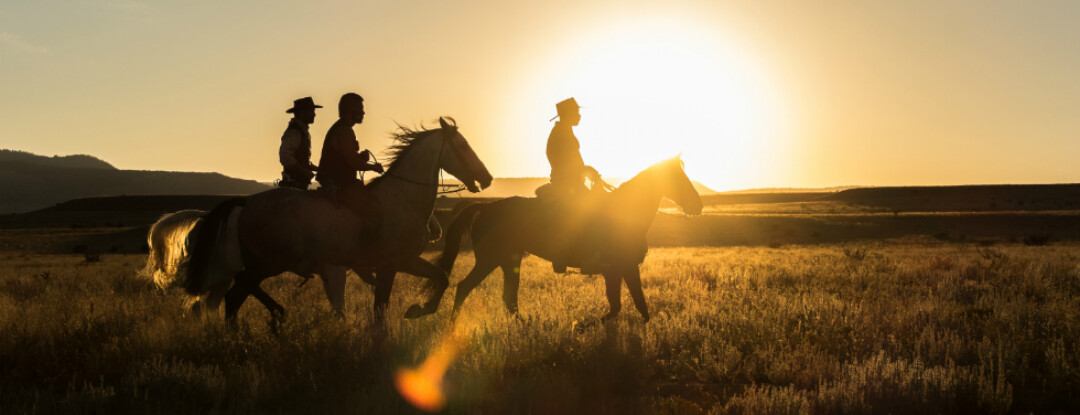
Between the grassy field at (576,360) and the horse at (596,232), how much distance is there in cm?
60

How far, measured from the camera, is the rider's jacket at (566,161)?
8.95 meters

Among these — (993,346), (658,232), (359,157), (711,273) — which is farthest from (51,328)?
(658,232)

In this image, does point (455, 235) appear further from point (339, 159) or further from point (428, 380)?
point (428, 380)

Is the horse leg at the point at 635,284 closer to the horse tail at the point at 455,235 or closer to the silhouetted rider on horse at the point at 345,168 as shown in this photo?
the horse tail at the point at 455,235

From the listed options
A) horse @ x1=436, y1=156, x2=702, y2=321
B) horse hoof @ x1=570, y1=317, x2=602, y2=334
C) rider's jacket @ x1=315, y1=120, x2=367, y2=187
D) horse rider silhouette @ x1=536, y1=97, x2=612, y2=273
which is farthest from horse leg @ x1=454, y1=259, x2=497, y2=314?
rider's jacket @ x1=315, y1=120, x2=367, y2=187

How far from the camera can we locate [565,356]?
716cm

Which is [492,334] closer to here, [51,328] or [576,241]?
[576,241]

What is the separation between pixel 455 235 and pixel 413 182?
1.58 metres

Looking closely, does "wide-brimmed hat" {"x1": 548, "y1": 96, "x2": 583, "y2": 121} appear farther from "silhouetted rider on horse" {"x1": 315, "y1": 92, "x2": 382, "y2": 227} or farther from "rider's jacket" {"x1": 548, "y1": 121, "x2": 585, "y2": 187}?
"silhouetted rider on horse" {"x1": 315, "y1": 92, "x2": 382, "y2": 227}

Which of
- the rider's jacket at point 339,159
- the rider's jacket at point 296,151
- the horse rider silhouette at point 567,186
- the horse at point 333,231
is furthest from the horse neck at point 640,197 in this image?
the rider's jacket at point 296,151

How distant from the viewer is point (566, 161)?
29.4ft

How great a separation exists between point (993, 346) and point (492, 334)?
519 centimetres

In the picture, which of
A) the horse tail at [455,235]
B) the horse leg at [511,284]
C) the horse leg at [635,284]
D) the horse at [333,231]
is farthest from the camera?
the horse tail at [455,235]

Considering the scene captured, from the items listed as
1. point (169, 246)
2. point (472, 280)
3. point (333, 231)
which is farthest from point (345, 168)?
point (169, 246)
